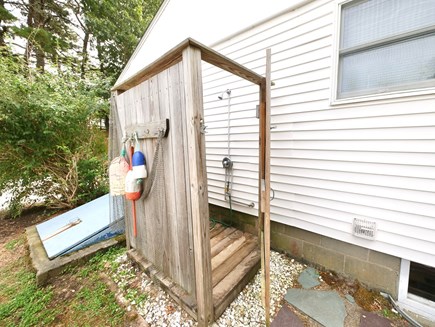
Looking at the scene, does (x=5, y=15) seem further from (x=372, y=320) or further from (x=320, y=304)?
(x=372, y=320)

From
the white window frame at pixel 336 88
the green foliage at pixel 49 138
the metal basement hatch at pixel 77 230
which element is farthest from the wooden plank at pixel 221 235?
the green foliage at pixel 49 138

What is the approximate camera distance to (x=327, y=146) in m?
2.08

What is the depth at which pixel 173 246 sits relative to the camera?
1771mm

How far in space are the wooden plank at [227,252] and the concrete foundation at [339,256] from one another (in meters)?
0.40

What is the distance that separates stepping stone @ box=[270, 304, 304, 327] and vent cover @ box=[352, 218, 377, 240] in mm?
1085

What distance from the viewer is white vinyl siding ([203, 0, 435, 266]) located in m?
1.66

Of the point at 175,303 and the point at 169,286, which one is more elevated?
the point at 169,286

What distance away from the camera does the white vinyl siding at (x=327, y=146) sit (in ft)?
5.44

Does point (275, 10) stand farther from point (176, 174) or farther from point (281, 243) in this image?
point (281, 243)

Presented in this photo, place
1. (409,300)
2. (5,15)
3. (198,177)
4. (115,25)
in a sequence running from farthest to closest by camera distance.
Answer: (115,25) → (5,15) → (409,300) → (198,177)

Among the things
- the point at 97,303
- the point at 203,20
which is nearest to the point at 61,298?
the point at 97,303

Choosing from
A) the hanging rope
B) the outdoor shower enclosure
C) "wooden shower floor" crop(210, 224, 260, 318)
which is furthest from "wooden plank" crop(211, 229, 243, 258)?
the hanging rope

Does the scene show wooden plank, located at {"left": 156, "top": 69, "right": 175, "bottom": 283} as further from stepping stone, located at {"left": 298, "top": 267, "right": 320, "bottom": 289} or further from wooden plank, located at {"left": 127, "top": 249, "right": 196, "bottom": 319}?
→ stepping stone, located at {"left": 298, "top": 267, "right": 320, "bottom": 289}

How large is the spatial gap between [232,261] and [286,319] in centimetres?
76
